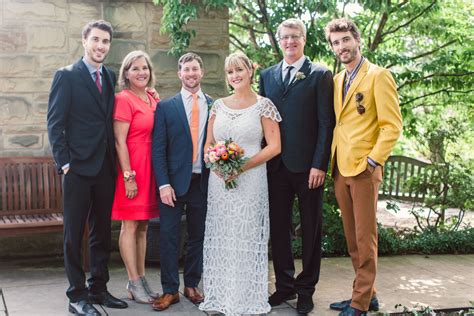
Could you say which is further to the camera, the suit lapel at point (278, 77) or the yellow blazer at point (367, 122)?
the suit lapel at point (278, 77)

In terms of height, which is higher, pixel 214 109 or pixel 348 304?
pixel 214 109

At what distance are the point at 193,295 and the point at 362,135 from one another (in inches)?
72.6

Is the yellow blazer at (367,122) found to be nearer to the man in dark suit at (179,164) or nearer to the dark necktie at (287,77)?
the dark necktie at (287,77)

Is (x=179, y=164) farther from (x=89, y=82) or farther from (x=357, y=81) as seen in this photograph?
(x=357, y=81)

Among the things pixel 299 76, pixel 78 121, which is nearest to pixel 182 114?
pixel 78 121

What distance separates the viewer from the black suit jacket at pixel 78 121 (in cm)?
425

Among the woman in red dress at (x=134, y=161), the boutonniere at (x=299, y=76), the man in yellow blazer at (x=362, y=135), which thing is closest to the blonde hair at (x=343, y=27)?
the man in yellow blazer at (x=362, y=135)

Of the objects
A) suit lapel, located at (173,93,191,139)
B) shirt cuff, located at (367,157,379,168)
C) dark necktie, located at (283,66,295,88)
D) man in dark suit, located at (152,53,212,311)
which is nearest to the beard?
dark necktie, located at (283,66,295,88)

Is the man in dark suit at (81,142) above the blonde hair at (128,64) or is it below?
below

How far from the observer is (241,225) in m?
4.48

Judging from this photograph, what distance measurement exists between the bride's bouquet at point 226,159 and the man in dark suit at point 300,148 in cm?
40

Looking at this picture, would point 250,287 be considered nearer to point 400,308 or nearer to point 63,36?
point 400,308

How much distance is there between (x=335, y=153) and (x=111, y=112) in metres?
1.72

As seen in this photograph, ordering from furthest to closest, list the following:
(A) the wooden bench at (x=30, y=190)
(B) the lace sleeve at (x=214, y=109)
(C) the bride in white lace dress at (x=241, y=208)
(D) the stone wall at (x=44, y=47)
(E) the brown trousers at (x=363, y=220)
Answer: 1. (D) the stone wall at (x=44, y=47)
2. (A) the wooden bench at (x=30, y=190)
3. (B) the lace sleeve at (x=214, y=109)
4. (C) the bride in white lace dress at (x=241, y=208)
5. (E) the brown trousers at (x=363, y=220)
